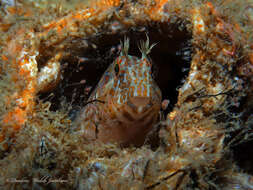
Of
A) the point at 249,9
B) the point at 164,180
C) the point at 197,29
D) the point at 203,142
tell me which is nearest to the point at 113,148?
the point at 164,180

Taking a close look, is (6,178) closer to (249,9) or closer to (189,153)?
(189,153)

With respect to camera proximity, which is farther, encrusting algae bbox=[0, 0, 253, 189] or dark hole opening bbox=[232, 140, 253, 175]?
dark hole opening bbox=[232, 140, 253, 175]

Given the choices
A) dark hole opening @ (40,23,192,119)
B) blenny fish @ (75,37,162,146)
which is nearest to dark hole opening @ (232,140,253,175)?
dark hole opening @ (40,23,192,119)

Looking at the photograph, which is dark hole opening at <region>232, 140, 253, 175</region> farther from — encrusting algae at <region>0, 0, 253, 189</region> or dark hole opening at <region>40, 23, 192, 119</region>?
dark hole opening at <region>40, 23, 192, 119</region>

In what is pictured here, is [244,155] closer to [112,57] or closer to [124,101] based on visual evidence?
[124,101]

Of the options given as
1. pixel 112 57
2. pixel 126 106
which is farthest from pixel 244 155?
pixel 112 57

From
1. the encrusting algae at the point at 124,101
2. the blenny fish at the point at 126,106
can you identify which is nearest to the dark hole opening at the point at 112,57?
the encrusting algae at the point at 124,101
